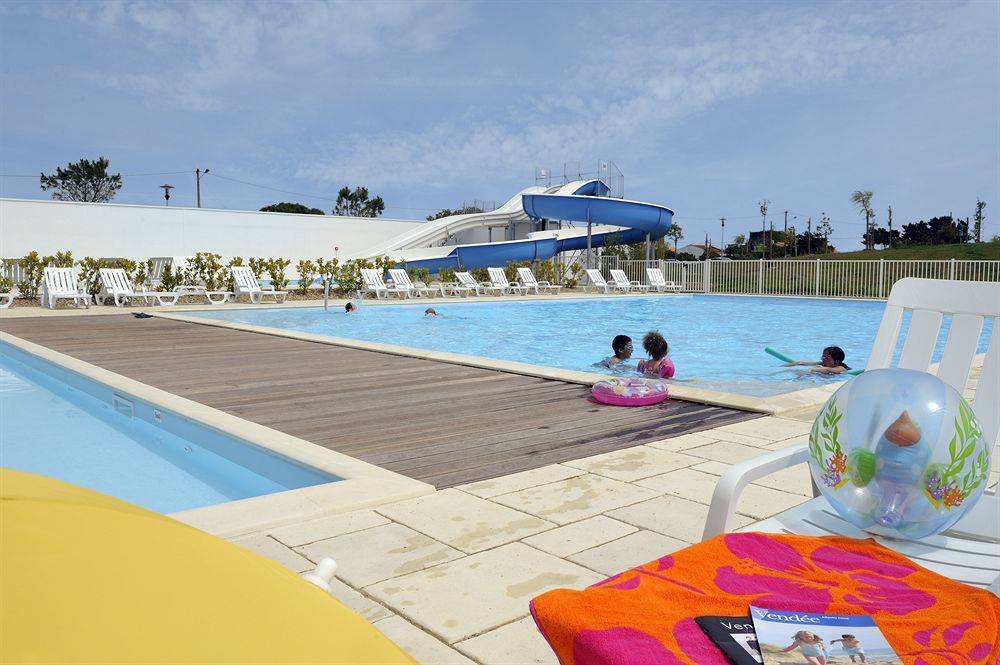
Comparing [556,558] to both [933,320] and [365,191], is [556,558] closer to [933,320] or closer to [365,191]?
[933,320]

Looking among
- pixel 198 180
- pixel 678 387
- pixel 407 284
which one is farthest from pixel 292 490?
pixel 198 180

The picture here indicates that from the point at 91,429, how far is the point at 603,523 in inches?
170

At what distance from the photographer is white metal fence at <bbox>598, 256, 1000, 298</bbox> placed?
853 inches

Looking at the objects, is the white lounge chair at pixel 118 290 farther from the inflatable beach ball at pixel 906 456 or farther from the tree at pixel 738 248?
→ the tree at pixel 738 248

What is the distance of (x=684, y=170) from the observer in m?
46.0

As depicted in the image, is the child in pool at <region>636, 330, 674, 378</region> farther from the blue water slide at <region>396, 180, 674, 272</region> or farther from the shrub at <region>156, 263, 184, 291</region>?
the blue water slide at <region>396, 180, 674, 272</region>

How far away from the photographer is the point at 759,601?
4.83 feet

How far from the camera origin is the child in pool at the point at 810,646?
1.28 metres

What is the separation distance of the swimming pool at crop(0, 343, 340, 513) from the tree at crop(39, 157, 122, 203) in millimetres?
57346

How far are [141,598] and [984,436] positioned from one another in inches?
82.2

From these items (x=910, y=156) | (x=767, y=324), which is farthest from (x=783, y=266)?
(x=910, y=156)

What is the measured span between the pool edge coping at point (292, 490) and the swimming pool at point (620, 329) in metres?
4.85

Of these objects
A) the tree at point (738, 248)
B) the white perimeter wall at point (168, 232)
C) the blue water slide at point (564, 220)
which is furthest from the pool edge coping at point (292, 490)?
the tree at point (738, 248)

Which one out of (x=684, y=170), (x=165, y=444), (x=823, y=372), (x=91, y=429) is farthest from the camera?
(x=684, y=170)
